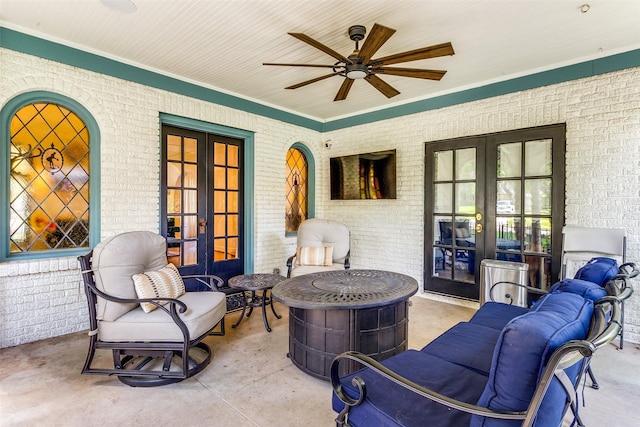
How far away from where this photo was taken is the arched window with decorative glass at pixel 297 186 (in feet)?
18.9

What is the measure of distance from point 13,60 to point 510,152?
17.4 feet

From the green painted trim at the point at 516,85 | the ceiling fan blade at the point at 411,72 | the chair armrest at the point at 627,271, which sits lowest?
the chair armrest at the point at 627,271

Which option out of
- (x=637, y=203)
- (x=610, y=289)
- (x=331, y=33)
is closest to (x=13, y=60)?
(x=331, y=33)

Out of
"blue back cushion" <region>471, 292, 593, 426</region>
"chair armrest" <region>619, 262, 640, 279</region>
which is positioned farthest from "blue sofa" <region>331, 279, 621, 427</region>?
"chair armrest" <region>619, 262, 640, 279</region>

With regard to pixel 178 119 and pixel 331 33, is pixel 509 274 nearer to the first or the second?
pixel 331 33

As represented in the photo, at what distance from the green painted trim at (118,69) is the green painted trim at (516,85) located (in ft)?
5.94

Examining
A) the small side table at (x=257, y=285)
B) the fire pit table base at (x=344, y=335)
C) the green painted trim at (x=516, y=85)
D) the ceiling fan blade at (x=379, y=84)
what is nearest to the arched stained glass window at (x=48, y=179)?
the small side table at (x=257, y=285)

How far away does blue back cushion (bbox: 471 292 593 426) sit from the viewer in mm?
A: 982

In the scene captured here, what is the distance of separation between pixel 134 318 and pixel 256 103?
361cm

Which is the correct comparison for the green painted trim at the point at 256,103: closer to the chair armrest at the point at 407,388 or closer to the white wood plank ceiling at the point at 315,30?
the white wood plank ceiling at the point at 315,30

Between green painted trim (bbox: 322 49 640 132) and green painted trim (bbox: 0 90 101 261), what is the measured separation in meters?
3.74

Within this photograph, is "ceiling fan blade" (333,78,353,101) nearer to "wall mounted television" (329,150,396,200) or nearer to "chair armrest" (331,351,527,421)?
"wall mounted television" (329,150,396,200)

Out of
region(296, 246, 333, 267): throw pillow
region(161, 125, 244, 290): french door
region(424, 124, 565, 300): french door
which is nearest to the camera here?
region(424, 124, 565, 300): french door

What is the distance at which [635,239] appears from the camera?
10.8ft
